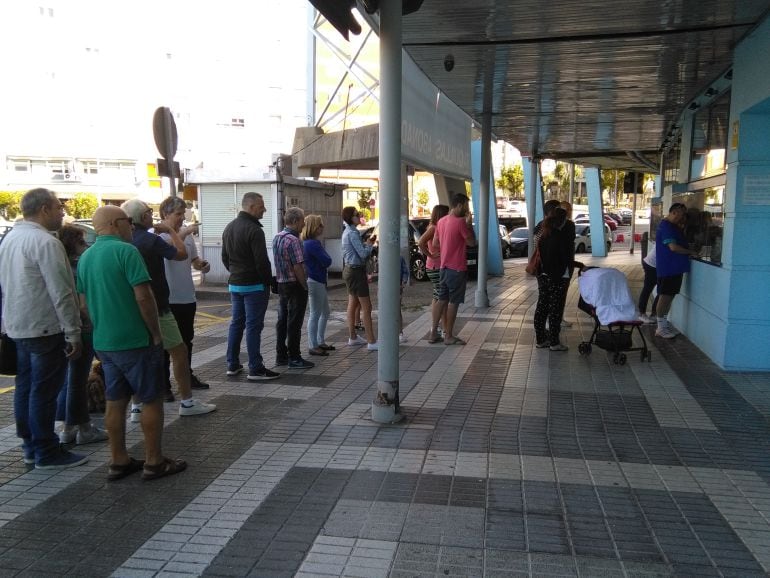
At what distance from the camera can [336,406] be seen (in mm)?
5812

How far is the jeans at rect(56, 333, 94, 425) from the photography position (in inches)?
191

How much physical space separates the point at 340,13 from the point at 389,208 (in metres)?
1.52

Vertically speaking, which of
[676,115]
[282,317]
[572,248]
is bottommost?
[282,317]

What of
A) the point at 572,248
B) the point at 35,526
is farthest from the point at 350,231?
the point at 35,526

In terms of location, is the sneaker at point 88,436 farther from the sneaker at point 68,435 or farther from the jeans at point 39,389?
the jeans at point 39,389

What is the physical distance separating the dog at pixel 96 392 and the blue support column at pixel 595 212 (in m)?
24.4

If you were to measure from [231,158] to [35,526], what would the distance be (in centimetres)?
5580

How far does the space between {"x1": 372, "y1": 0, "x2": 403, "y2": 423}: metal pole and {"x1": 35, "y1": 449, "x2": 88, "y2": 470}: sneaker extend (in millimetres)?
2137

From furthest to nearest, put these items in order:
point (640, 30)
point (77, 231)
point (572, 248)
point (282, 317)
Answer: point (572, 248) → point (282, 317) → point (640, 30) → point (77, 231)

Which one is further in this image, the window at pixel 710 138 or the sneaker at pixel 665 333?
the sneaker at pixel 665 333

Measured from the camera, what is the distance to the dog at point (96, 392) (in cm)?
553

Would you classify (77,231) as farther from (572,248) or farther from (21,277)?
(572,248)

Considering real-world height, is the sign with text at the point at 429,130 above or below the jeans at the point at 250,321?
above

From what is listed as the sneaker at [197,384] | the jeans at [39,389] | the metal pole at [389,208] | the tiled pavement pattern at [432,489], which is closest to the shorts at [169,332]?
the tiled pavement pattern at [432,489]
